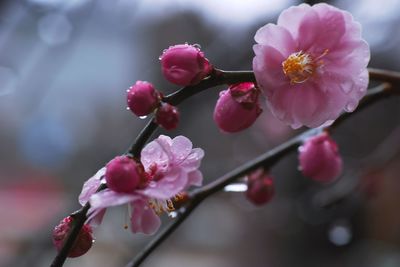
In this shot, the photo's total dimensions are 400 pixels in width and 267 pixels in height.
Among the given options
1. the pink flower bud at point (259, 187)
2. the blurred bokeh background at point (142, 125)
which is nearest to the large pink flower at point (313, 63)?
the pink flower bud at point (259, 187)

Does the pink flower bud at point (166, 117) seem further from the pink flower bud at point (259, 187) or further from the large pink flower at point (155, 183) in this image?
the pink flower bud at point (259, 187)

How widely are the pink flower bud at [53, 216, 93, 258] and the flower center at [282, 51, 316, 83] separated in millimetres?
156

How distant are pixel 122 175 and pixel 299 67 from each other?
0.42 ft

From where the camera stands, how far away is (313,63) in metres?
0.35

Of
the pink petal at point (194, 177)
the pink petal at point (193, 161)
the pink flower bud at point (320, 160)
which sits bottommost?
the pink flower bud at point (320, 160)

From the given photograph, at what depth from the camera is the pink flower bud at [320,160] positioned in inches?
20.7

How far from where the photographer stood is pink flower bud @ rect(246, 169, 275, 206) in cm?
59

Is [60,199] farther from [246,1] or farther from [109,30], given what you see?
[246,1]

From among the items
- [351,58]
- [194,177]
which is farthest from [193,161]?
[351,58]

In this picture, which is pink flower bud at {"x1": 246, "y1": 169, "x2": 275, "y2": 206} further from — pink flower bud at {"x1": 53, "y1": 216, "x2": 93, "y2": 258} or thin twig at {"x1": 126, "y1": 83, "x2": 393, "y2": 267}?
pink flower bud at {"x1": 53, "y1": 216, "x2": 93, "y2": 258}

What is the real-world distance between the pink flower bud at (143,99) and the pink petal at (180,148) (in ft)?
0.09

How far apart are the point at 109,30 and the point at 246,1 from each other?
62 cm

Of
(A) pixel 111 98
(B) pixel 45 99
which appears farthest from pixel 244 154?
(B) pixel 45 99

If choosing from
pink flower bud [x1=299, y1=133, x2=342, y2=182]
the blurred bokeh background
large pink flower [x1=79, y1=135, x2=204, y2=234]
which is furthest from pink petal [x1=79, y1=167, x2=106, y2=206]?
the blurred bokeh background
